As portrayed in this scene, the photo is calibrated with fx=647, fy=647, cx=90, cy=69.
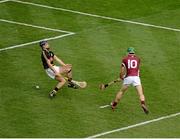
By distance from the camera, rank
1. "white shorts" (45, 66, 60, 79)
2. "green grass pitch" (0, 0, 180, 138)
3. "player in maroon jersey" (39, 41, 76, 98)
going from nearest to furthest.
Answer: "green grass pitch" (0, 0, 180, 138) < "player in maroon jersey" (39, 41, 76, 98) < "white shorts" (45, 66, 60, 79)

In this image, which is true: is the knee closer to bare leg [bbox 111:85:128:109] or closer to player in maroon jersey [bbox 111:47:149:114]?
bare leg [bbox 111:85:128:109]

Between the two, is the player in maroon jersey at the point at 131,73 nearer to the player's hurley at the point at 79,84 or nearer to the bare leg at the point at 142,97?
the bare leg at the point at 142,97

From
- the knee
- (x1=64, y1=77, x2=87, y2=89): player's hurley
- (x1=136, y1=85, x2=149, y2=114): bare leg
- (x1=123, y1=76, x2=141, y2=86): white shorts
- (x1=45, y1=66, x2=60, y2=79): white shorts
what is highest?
(x1=45, y1=66, x2=60, y2=79): white shorts

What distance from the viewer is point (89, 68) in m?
26.5

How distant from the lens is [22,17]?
Result: 3200 centimetres

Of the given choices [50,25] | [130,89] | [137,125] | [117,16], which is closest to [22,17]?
[50,25]

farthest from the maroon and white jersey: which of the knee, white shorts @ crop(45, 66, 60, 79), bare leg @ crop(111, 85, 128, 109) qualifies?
white shorts @ crop(45, 66, 60, 79)

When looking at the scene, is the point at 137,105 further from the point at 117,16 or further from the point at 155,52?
the point at 117,16

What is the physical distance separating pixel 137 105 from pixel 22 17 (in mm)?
10641

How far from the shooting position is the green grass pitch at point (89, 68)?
22.0 m

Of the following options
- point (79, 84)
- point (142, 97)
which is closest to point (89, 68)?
point (79, 84)

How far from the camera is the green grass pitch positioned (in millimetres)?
22000

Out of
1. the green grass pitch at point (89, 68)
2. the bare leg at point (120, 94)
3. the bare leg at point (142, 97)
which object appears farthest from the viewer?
the bare leg at point (120, 94)

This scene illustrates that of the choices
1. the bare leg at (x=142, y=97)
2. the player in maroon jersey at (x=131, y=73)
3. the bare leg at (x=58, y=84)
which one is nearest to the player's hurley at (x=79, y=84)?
the bare leg at (x=58, y=84)
